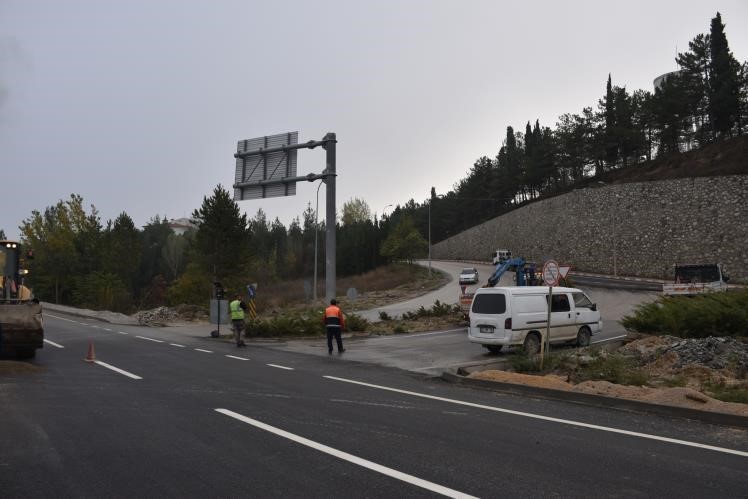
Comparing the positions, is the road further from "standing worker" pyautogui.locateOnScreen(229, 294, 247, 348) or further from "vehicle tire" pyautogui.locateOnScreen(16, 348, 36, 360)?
"standing worker" pyautogui.locateOnScreen(229, 294, 247, 348)

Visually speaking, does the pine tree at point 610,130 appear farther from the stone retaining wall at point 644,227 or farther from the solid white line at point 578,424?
the solid white line at point 578,424

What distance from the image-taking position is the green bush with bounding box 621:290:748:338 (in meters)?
16.9

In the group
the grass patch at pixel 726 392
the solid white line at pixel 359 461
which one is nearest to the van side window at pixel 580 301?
the grass patch at pixel 726 392

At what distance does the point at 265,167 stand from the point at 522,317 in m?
12.6

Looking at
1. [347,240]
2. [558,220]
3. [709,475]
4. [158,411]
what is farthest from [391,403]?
[347,240]

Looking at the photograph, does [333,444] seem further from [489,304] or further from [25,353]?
[25,353]

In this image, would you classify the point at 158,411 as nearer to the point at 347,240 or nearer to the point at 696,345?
the point at 696,345

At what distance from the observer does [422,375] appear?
1380 cm

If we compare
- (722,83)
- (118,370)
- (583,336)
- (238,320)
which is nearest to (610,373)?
(583,336)

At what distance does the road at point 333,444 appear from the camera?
5.41m

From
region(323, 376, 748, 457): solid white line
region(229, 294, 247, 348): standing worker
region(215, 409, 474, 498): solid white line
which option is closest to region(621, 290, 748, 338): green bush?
region(323, 376, 748, 457): solid white line

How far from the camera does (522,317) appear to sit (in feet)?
55.8

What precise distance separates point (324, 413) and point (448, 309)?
23.6m

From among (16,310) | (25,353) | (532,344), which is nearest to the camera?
(16,310)
